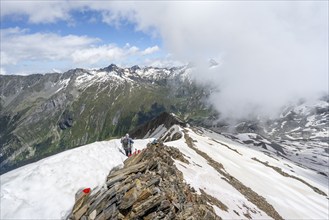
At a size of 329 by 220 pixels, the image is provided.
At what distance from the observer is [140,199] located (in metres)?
25.1

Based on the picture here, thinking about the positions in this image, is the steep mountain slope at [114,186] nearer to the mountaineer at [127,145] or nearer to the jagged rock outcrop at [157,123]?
the mountaineer at [127,145]

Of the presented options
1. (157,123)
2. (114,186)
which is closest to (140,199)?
(114,186)

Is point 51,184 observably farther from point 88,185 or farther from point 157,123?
point 157,123

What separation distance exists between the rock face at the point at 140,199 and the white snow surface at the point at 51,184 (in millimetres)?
1774

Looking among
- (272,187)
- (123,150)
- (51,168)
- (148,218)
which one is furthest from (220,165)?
(148,218)

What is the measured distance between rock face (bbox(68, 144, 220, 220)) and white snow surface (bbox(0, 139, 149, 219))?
177 cm

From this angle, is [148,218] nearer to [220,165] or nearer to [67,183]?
[67,183]

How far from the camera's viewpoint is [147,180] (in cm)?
2736

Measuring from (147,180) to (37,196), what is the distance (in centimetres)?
980

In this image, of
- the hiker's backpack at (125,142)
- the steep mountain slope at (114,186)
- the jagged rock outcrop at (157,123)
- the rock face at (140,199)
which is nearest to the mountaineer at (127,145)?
the hiker's backpack at (125,142)

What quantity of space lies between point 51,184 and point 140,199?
10592mm

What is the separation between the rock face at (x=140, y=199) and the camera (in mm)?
24750

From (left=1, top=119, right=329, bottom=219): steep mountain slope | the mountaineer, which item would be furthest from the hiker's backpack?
(left=1, top=119, right=329, bottom=219): steep mountain slope

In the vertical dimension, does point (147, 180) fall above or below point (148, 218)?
above
